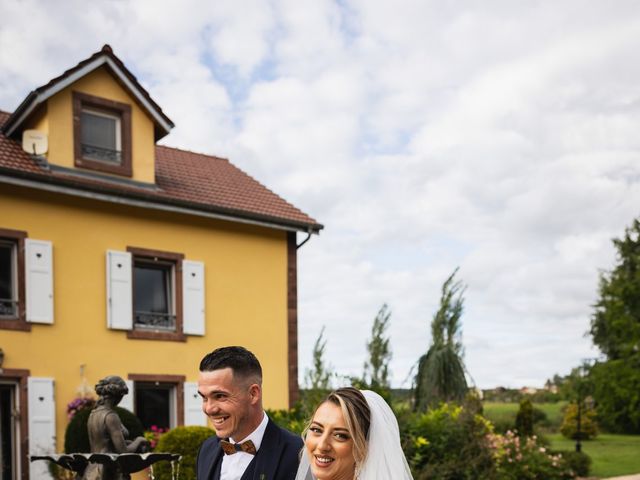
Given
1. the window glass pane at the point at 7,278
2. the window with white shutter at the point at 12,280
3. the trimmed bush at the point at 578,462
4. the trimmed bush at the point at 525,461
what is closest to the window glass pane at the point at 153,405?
the window with white shutter at the point at 12,280

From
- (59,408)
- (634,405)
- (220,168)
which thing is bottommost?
(634,405)

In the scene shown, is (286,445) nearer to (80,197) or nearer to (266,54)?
(266,54)

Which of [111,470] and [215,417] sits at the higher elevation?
[215,417]

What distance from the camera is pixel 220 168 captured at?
20.6 m

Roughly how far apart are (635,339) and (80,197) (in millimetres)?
28950

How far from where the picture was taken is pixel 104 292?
640 inches

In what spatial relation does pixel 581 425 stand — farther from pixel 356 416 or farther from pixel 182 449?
pixel 356 416

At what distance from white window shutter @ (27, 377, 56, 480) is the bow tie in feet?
39.0

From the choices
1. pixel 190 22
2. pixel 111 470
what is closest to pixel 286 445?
pixel 111 470

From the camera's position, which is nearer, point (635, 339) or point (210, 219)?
point (210, 219)

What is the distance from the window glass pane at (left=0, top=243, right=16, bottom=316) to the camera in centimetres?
1519

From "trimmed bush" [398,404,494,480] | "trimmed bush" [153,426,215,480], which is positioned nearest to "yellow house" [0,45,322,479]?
"trimmed bush" [153,426,215,480]

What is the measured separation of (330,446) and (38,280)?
42.3 feet

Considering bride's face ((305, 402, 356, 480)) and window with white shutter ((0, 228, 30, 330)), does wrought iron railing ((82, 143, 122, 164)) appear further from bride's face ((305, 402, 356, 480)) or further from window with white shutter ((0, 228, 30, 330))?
bride's face ((305, 402, 356, 480))
